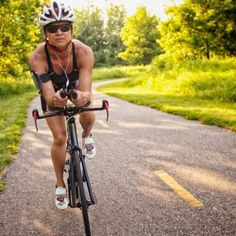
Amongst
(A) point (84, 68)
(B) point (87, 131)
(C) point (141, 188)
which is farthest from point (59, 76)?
(C) point (141, 188)

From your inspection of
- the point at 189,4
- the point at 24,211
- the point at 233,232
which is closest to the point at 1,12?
the point at 189,4

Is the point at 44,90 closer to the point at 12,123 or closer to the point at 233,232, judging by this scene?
the point at 233,232

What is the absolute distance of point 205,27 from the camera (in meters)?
24.5

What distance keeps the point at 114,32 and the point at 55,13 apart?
9515 centimetres

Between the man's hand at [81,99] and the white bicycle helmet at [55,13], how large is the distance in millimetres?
800

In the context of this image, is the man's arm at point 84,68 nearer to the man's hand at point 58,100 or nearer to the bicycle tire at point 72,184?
the man's hand at point 58,100

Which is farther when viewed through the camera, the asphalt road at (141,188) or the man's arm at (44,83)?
the asphalt road at (141,188)

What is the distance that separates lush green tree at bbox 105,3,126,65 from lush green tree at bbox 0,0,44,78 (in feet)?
196

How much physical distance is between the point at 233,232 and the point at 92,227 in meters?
1.40

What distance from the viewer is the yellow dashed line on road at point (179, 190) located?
437 centimetres

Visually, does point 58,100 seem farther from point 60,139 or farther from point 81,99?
point 60,139

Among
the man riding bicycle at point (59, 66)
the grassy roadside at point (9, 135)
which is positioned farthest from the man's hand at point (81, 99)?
the grassy roadside at point (9, 135)

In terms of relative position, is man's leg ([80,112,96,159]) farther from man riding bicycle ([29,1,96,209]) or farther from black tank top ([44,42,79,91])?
black tank top ([44,42,79,91])

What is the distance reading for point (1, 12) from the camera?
808 inches
